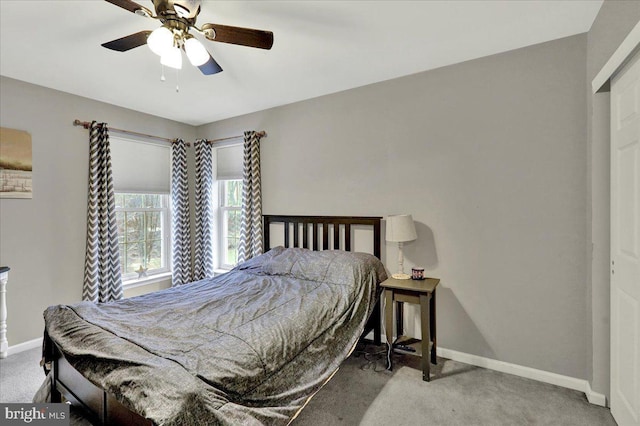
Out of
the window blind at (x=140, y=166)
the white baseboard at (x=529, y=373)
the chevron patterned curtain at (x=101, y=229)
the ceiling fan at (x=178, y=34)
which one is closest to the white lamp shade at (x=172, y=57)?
the ceiling fan at (x=178, y=34)

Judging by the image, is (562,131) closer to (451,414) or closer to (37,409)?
(451,414)

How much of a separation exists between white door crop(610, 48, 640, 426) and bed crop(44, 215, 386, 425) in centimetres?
155

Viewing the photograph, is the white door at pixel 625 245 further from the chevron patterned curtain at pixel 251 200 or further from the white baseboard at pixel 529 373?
the chevron patterned curtain at pixel 251 200

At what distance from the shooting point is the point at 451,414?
204 cm

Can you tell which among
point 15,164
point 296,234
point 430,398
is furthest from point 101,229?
point 430,398

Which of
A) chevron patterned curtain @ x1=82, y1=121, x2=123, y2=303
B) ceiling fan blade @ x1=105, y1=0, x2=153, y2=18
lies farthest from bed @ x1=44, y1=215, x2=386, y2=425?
ceiling fan blade @ x1=105, y1=0, x2=153, y2=18

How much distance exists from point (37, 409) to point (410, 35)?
3.17m

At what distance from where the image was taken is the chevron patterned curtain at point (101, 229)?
3385mm

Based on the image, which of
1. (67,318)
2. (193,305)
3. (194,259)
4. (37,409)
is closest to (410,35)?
(193,305)

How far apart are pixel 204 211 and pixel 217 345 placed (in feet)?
10.2

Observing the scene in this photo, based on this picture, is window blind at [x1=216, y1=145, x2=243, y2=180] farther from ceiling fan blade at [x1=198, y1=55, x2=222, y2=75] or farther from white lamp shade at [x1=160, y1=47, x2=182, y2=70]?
white lamp shade at [x1=160, y1=47, x2=182, y2=70]

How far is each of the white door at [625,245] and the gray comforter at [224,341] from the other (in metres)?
1.56

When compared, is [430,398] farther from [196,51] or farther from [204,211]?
[204,211]

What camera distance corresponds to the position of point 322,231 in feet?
11.3
